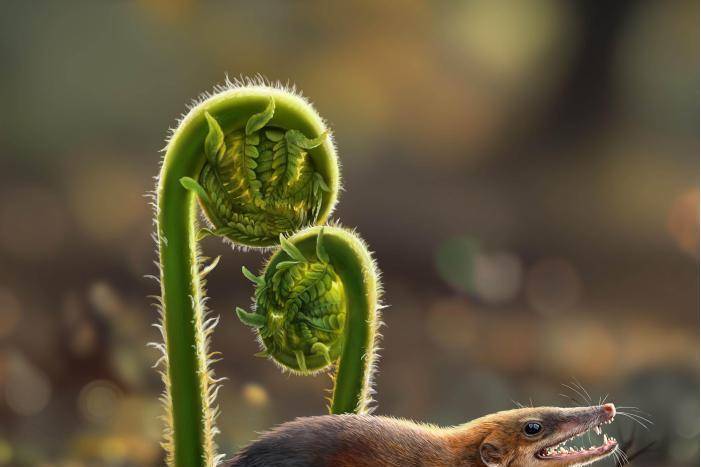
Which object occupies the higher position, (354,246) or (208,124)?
(208,124)

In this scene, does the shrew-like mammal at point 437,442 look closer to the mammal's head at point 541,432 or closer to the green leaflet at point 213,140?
the mammal's head at point 541,432

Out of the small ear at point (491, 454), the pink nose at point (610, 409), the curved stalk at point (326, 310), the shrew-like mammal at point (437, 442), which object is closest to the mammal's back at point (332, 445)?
the shrew-like mammal at point (437, 442)

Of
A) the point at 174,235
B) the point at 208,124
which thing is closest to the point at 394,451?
the point at 174,235

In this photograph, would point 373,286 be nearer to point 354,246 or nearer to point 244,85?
point 354,246

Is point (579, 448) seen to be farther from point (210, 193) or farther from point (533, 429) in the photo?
point (210, 193)

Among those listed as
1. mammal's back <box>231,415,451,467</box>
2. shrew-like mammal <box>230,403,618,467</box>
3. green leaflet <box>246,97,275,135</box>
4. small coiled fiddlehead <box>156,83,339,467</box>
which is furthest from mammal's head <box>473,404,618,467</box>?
green leaflet <box>246,97,275,135</box>

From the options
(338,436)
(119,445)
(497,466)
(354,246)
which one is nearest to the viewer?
(338,436)
